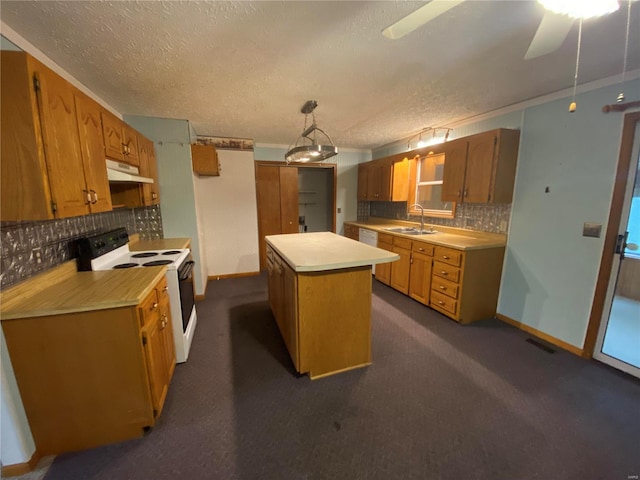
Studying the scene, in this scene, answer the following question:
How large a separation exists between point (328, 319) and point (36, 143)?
6.42ft

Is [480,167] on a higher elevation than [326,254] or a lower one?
higher

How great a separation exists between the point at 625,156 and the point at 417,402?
2.50 metres

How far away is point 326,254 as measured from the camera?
2.06 metres

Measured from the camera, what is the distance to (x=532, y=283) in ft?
8.39

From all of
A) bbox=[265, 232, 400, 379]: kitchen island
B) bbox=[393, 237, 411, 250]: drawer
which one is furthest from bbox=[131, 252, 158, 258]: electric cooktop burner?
bbox=[393, 237, 411, 250]: drawer

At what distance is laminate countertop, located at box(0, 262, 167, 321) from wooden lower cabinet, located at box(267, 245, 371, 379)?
3.24ft

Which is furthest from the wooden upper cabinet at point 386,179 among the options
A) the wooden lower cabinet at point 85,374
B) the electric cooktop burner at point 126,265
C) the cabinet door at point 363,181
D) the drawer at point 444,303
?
the wooden lower cabinet at point 85,374

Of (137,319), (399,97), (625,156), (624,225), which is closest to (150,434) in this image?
(137,319)

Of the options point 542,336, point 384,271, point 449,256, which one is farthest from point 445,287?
point 384,271

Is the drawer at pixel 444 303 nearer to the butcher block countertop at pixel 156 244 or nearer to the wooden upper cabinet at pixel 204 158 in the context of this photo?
the butcher block countertop at pixel 156 244

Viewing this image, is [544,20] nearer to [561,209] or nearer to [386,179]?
[561,209]

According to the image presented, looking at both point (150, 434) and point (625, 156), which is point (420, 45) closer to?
point (625, 156)

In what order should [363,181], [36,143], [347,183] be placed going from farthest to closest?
[347,183], [363,181], [36,143]

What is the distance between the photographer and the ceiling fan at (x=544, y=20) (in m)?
0.90
